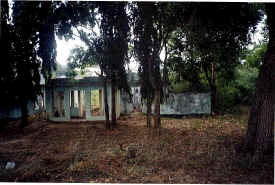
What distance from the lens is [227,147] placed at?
16.8 ft

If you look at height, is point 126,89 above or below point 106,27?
below

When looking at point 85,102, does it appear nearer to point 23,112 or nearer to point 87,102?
point 87,102

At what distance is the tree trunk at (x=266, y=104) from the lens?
435 centimetres

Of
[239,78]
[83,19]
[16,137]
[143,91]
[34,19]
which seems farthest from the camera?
[239,78]

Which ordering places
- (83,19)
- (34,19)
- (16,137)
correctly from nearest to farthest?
(34,19), (83,19), (16,137)

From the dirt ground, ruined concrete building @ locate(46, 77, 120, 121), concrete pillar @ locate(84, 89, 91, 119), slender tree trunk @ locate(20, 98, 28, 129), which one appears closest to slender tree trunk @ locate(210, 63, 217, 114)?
ruined concrete building @ locate(46, 77, 120, 121)

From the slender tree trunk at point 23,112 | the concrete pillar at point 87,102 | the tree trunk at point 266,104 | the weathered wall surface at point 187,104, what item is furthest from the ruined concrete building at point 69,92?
the tree trunk at point 266,104

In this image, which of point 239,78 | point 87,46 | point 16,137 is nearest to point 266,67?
point 87,46

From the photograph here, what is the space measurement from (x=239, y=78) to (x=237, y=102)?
2169mm

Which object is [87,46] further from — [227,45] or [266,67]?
[266,67]

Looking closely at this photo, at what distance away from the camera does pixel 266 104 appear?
442 centimetres

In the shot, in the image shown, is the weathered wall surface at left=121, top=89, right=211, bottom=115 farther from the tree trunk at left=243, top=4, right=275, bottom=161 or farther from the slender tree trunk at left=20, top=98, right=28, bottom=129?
the slender tree trunk at left=20, top=98, right=28, bottom=129

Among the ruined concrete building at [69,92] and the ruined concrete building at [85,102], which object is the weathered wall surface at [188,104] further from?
the ruined concrete building at [69,92]

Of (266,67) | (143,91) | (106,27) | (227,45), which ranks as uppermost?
(106,27)
